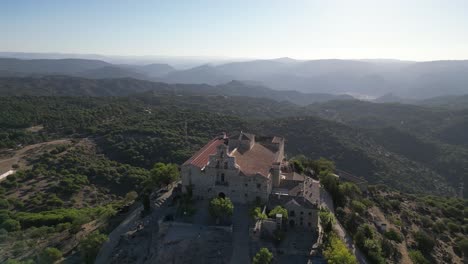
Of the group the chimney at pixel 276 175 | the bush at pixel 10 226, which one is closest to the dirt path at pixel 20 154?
the bush at pixel 10 226

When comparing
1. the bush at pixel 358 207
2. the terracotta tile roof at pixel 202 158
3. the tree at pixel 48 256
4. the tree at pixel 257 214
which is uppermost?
the terracotta tile roof at pixel 202 158

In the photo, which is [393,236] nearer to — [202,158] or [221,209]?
[221,209]

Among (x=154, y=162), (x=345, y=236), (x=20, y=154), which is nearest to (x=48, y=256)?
(x=345, y=236)

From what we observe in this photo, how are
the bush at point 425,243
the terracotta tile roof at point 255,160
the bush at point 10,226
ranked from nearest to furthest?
the terracotta tile roof at point 255,160 → the bush at point 425,243 → the bush at point 10,226

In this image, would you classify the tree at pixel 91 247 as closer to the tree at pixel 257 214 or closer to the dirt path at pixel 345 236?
the tree at pixel 257 214

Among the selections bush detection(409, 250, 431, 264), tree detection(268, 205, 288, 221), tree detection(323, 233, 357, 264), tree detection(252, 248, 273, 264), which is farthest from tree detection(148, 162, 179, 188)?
bush detection(409, 250, 431, 264)

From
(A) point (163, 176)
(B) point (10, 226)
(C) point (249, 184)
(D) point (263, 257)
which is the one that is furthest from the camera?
(A) point (163, 176)

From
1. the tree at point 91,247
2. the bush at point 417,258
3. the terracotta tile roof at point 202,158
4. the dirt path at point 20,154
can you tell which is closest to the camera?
the tree at point 91,247

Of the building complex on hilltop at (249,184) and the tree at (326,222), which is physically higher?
the building complex on hilltop at (249,184)

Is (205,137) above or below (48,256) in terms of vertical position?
below
